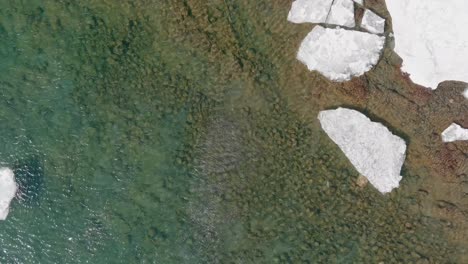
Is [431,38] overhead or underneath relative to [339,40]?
overhead

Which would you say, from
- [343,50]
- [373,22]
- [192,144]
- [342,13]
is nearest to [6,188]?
[192,144]

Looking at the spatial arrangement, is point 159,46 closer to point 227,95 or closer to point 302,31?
point 227,95

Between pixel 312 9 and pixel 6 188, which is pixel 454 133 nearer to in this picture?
pixel 312 9

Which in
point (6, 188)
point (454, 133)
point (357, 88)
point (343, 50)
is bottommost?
point (6, 188)

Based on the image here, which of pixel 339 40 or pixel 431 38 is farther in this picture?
pixel 339 40

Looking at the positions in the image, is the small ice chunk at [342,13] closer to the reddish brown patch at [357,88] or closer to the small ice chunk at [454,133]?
the reddish brown patch at [357,88]

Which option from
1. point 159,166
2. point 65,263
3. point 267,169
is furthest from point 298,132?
point 65,263
